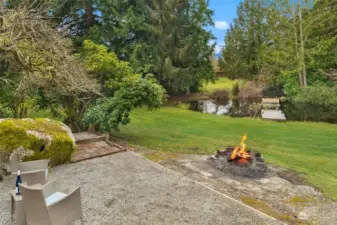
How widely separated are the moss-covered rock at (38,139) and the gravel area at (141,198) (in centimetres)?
32

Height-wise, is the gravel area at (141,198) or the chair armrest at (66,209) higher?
the chair armrest at (66,209)

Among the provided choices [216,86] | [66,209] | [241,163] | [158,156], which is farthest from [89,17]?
[66,209]

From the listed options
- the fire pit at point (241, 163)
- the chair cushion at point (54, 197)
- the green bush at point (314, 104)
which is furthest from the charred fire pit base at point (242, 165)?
the green bush at point (314, 104)

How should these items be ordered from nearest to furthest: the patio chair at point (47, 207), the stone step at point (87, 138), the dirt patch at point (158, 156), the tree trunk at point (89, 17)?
the patio chair at point (47, 207), the dirt patch at point (158, 156), the stone step at point (87, 138), the tree trunk at point (89, 17)

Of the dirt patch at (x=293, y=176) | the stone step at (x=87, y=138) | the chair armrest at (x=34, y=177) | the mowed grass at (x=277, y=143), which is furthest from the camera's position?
the stone step at (x=87, y=138)

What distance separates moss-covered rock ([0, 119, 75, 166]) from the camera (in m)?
4.73

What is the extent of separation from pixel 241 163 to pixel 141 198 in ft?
7.77

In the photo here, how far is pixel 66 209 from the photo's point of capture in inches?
108

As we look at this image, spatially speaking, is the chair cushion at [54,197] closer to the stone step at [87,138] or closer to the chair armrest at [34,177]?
the chair armrest at [34,177]

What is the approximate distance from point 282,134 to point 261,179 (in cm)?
576

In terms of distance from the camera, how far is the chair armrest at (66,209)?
8.63ft

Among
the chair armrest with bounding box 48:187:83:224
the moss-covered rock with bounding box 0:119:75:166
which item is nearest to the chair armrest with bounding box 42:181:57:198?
the chair armrest with bounding box 48:187:83:224

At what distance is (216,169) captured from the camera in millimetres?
5488

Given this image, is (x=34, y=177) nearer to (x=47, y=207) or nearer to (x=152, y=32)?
(x=47, y=207)
